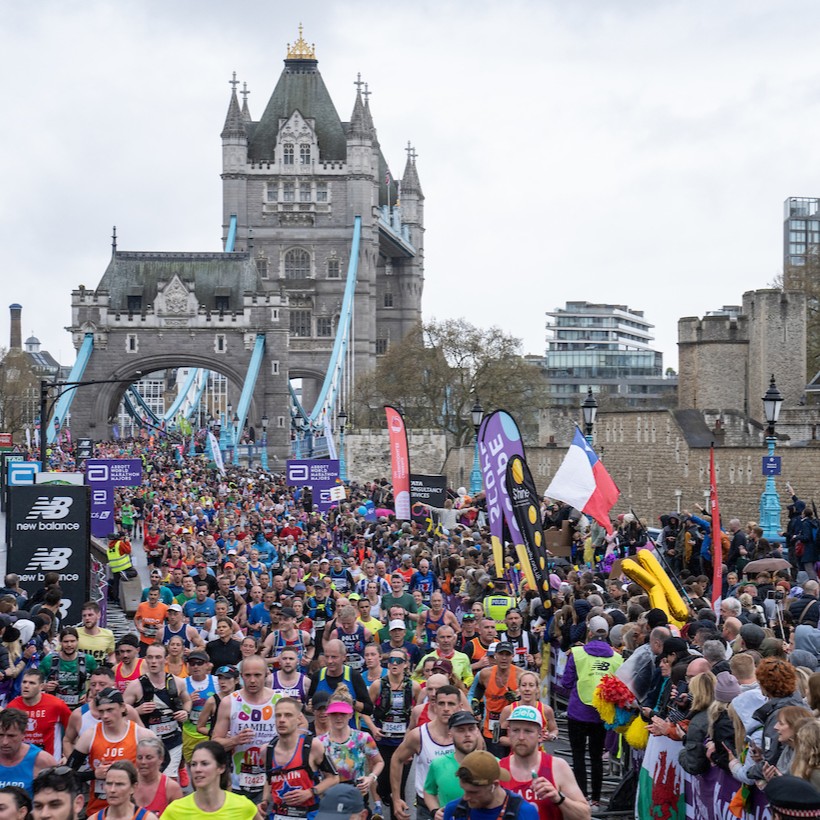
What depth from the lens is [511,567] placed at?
17109 millimetres

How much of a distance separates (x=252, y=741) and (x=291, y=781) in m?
1.01

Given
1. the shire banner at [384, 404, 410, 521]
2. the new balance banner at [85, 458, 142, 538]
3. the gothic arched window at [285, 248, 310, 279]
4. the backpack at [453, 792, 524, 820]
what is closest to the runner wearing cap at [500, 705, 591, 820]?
the backpack at [453, 792, 524, 820]

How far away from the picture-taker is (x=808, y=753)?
269 inches

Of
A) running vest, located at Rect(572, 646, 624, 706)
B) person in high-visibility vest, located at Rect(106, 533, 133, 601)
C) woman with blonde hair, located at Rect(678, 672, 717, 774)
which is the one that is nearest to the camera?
woman with blonde hair, located at Rect(678, 672, 717, 774)

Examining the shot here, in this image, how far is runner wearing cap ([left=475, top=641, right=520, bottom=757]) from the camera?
10.2 m

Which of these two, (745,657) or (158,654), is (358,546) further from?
(745,657)

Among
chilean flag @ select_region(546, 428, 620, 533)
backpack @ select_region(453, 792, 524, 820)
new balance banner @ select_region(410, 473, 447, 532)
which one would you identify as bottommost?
backpack @ select_region(453, 792, 524, 820)

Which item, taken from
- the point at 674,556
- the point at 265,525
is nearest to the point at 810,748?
the point at 674,556

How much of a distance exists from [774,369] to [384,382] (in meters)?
44.7

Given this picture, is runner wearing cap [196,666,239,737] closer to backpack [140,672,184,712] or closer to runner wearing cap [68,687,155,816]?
backpack [140,672,184,712]

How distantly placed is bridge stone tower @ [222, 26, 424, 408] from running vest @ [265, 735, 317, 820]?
9867 centimetres

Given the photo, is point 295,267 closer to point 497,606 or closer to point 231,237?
point 231,237

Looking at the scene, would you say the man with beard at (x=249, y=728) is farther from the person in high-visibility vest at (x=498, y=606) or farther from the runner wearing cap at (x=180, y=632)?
the person in high-visibility vest at (x=498, y=606)

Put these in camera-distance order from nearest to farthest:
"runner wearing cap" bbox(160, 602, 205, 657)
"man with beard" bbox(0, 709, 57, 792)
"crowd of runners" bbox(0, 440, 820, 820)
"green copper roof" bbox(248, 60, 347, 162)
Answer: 1. "crowd of runners" bbox(0, 440, 820, 820)
2. "man with beard" bbox(0, 709, 57, 792)
3. "runner wearing cap" bbox(160, 602, 205, 657)
4. "green copper roof" bbox(248, 60, 347, 162)
